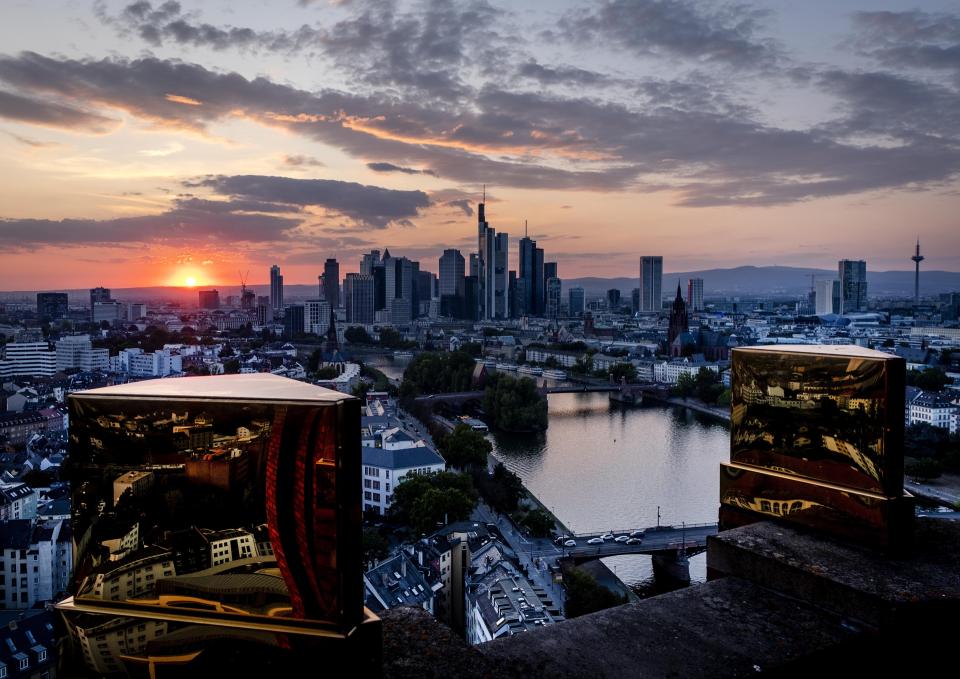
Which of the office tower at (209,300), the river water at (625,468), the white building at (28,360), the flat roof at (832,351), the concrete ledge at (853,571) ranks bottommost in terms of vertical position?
the river water at (625,468)

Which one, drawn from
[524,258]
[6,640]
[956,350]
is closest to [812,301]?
[524,258]

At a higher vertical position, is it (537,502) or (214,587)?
(214,587)

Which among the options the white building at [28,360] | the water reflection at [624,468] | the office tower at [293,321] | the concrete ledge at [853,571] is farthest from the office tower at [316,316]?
the concrete ledge at [853,571]

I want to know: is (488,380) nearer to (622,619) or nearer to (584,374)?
(584,374)

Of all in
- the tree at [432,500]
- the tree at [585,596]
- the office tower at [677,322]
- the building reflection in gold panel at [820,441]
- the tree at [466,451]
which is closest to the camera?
the building reflection in gold panel at [820,441]

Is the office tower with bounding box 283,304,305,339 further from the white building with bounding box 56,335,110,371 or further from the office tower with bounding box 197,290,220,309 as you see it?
the office tower with bounding box 197,290,220,309

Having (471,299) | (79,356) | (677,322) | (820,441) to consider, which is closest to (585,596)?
(820,441)

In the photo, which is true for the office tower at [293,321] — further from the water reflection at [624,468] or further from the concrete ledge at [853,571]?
the concrete ledge at [853,571]
